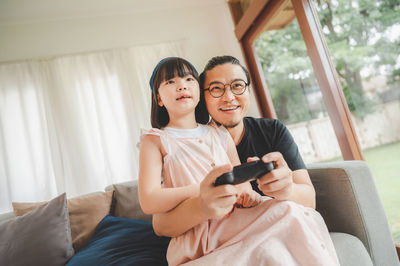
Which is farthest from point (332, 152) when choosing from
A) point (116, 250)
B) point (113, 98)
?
point (113, 98)

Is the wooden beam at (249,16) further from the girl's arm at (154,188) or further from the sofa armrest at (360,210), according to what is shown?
the girl's arm at (154,188)

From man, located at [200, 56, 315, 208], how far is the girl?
0.31 ft

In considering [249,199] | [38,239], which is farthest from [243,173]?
[38,239]

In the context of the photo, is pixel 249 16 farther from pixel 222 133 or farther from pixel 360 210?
pixel 360 210

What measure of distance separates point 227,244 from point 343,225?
68 cm

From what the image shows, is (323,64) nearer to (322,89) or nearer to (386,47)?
(322,89)

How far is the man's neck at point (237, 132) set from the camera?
116 centimetres

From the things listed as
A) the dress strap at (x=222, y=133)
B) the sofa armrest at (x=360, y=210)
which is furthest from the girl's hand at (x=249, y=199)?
the sofa armrest at (x=360, y=210)

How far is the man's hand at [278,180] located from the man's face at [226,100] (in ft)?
1.29

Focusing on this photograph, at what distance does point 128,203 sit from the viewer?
1603 millimetres

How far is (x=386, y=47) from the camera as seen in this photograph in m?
1.54

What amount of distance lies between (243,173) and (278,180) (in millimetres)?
167

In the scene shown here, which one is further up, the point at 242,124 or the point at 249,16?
the point at 249,16

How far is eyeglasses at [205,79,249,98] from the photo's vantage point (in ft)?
3.48
